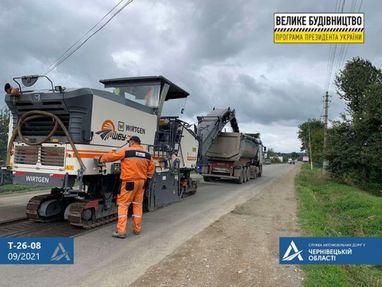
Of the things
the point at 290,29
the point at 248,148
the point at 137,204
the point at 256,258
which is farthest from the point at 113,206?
the point at 248,148

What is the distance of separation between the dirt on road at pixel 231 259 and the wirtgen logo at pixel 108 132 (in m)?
2.76

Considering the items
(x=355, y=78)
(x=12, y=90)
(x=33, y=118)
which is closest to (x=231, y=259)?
(x=33, y=118)

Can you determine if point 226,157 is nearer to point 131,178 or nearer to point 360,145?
point 360,145

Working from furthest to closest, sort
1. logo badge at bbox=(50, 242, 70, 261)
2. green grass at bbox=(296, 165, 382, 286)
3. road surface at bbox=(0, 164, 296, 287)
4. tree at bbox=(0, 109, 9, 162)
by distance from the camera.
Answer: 1. tree at bbox=(0, 109, 9, 162)
2. logo badge at bbox=(50, 242, 70, 261)
3. green grass at bbox=(296, 165, 382, 286)
4. road surface at bbox=(0, 164, 296, 287)

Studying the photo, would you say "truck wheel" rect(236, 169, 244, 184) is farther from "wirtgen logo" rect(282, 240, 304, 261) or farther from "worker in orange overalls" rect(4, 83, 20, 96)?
"wirtgen logo" rect(282, 240, 304, 261)

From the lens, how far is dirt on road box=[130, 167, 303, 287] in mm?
5184

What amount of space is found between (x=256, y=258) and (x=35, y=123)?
5.24 m

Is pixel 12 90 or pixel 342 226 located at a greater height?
pixel 12 90

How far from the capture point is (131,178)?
7.60 meters

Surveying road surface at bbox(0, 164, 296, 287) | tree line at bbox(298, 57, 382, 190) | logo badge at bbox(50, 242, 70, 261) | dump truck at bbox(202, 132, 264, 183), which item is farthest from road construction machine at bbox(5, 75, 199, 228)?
tree line at bbox(298, 57, 382, 190)

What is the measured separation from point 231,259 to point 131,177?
2.57 meters

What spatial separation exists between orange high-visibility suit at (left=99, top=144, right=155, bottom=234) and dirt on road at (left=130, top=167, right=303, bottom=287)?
4.28 ft

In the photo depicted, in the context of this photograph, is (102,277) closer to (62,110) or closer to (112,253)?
(112,253)

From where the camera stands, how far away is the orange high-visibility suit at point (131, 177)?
7.54m
